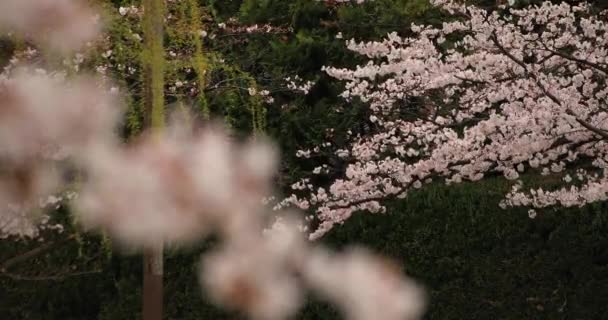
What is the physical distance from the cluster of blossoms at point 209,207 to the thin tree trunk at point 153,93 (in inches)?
8.5

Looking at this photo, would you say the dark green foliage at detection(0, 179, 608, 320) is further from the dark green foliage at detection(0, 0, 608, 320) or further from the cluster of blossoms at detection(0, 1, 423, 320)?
the cluster of blossoms at detection(0, 1, 423, 320)

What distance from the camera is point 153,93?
47.5 inches

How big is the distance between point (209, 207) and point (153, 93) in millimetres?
356

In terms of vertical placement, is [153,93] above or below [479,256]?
above

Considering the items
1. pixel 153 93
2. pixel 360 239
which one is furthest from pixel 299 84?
pixel 153 93

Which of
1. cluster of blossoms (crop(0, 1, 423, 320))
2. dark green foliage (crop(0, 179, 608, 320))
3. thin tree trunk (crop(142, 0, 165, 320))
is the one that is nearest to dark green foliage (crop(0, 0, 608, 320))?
dark green foliage (crop(0, 179, 608, 320))

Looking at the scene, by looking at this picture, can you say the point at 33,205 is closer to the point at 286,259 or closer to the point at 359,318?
the point at 286,259

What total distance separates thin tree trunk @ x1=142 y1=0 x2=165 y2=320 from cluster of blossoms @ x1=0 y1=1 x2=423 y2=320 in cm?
22

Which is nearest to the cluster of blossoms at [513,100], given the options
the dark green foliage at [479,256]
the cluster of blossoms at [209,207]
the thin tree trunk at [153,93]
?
the dark green foliage at [479,256]

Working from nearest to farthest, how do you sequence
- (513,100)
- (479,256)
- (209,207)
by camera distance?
1. (209,207)
2. (513,100)
3. (479,256)

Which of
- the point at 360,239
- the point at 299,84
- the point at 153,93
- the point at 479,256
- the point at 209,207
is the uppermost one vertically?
the point at 299,84

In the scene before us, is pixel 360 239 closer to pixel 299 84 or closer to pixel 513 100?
pixel 299 84

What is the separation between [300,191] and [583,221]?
264 centimetres

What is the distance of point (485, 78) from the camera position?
4.50 meters
